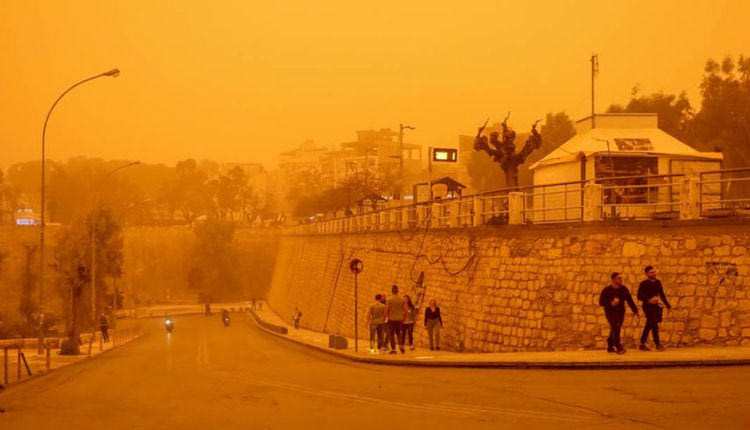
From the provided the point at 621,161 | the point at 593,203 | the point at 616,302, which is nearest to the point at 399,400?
the point at 616,302

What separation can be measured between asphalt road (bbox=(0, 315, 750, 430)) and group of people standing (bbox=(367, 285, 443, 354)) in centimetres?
281

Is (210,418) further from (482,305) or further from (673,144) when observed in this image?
(673,144)

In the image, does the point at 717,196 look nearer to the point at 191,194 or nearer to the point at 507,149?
the point at 507,149

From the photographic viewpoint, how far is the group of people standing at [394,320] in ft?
64.8

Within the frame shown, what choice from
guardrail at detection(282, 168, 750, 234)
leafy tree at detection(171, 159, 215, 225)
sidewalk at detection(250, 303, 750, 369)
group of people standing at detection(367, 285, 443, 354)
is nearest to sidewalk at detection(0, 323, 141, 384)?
group of people standing at detection(367, 285, 443, 354)

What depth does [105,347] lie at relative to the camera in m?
36.7

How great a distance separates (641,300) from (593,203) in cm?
332

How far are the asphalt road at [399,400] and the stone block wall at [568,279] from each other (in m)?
3.14

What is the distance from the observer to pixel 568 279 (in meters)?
17.9

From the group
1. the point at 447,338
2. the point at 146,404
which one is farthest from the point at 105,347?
the point at 146,404

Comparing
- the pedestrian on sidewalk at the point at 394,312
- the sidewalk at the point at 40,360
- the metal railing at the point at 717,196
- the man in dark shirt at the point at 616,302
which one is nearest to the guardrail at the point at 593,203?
the metal railing at the point at 717,196

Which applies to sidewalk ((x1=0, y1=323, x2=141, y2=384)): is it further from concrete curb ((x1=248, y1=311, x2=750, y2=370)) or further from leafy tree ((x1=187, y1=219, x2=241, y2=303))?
leafy tree ((x1=187, y1=219, x2=241, y2=303))

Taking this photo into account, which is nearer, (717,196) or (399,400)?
(399,400)

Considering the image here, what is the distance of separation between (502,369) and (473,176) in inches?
2713
